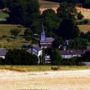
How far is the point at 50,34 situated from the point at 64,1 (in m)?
17.4

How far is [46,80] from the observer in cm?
1881

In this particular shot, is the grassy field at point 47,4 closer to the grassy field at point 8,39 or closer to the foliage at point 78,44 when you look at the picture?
the grassy field at point 8,39

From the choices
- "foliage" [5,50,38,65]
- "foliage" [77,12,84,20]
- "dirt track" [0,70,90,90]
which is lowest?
"foliage" [77,12,84,20]

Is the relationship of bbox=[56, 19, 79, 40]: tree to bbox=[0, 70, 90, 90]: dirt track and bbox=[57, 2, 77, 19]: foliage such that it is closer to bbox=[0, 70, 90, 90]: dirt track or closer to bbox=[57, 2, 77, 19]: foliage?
bbox=[57, 2, 77, 19]: foliage

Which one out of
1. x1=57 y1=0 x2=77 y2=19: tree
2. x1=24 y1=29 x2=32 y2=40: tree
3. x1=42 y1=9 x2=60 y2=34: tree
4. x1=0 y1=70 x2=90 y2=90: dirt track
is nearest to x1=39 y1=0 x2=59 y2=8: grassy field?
x1=57 y1=0 x2=77 y2=19: tree

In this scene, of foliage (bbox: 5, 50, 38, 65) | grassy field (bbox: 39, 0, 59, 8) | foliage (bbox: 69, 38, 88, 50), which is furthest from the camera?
grassy field (bbox: 39, 0, 59, 8)

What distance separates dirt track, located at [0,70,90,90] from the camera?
1686 cm

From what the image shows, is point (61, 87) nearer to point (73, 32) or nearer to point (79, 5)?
point (73, 32)

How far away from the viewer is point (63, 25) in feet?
249

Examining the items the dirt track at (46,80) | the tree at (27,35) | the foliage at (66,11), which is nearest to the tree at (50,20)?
the foliage at (66,11)

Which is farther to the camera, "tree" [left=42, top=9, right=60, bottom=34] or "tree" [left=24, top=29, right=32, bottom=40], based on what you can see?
"tree" [left=42, top=9, right=60, bottom=34]

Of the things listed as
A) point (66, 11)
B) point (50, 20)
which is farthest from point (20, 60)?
point (66, 11)

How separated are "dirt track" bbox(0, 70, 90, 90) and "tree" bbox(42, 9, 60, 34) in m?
55.3

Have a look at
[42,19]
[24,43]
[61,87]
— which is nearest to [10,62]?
[61,87]
